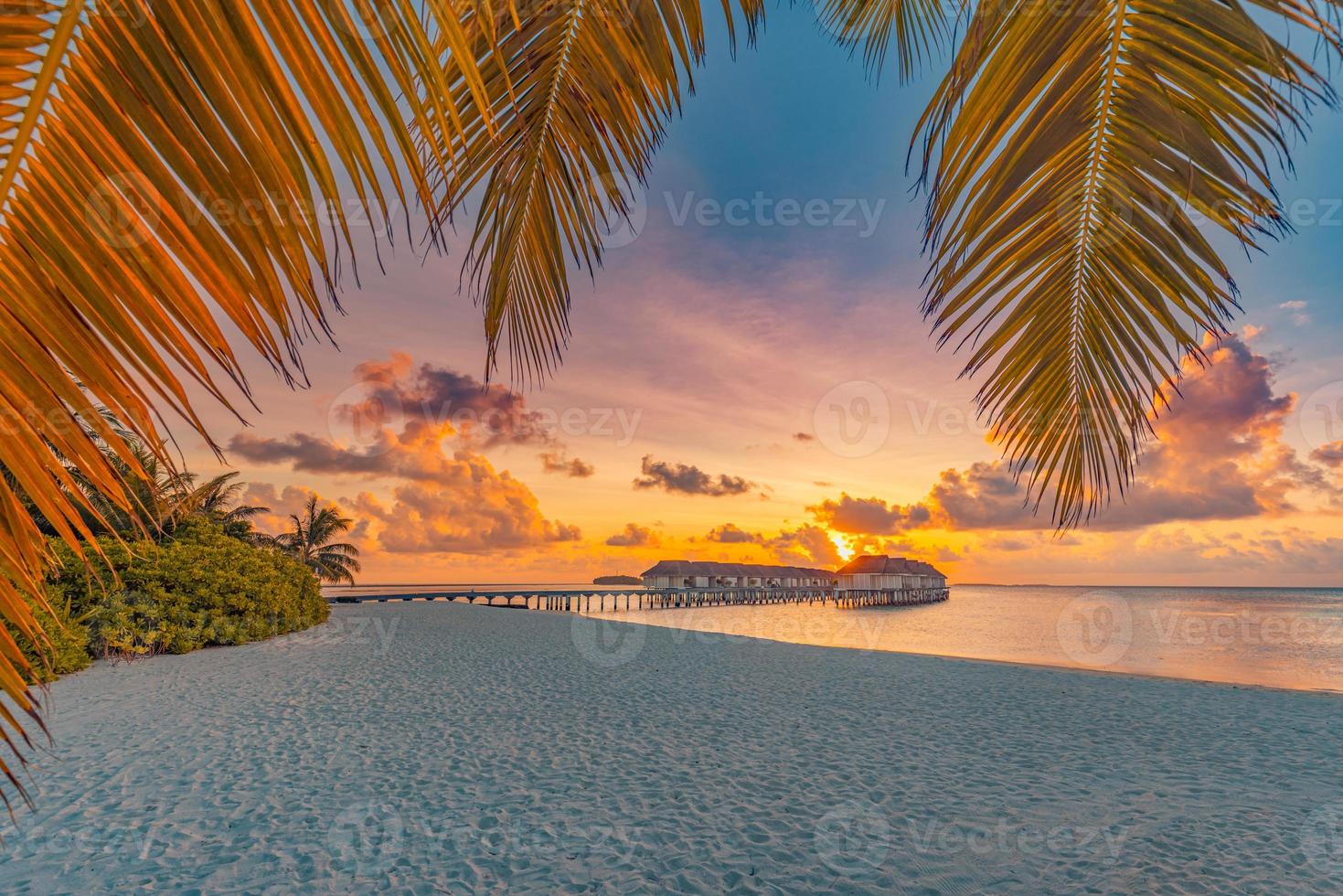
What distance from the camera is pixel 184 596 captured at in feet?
43.1

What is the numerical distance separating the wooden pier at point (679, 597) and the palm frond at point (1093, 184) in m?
40.1

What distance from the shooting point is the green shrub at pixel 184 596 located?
1167cm

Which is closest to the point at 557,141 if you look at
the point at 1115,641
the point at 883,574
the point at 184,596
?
the point at 184,596

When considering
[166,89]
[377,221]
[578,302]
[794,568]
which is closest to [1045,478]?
[578,302]

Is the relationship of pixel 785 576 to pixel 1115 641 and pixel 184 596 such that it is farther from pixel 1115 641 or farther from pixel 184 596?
pixel 184 596

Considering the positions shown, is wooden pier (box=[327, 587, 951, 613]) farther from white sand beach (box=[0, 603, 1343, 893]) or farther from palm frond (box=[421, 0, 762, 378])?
palm frond (box=[421, 0, 762, 378])

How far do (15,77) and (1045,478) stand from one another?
334 centimetres

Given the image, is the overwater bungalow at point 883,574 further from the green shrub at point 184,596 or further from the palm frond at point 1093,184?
the palm frond at point 1093,184

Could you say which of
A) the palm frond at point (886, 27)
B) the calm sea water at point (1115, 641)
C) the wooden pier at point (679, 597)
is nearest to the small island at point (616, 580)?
the wooden pier at point (679, 597)

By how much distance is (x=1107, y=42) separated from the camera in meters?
1.71

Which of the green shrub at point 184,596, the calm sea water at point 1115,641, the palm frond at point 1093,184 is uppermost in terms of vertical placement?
the palm frond at point 1093,184

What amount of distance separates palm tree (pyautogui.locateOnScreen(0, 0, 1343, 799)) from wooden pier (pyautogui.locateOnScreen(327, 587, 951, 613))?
39.6 metres

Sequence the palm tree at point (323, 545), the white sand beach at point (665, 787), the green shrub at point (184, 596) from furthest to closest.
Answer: the palm tree at point (323, 545) → the green shrub at point (184, 596) → the white sand beach at point (665, 787)

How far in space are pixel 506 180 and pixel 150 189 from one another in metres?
2.07
